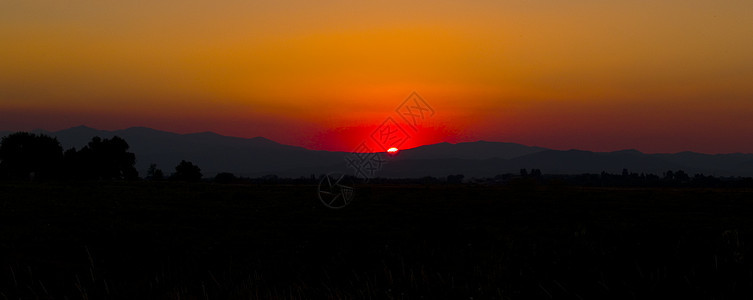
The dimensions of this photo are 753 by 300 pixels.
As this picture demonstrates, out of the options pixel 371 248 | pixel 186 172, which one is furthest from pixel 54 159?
pixel 371 248

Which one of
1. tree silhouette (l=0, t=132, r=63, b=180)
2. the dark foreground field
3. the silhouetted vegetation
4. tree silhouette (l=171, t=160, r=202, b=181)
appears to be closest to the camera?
the dark foreground field

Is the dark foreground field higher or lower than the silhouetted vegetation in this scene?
lower

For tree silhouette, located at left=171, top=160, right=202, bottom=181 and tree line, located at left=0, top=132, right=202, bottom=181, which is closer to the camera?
tree line, located at left=0, top=132, right=202, bottom=181

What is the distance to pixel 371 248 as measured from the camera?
9.58 meters

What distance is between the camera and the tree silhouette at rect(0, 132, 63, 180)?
92.1 meters

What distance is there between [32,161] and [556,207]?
95065 mm

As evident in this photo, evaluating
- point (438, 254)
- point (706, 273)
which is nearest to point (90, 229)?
point (438, 254)

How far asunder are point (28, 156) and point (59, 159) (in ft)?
15.8

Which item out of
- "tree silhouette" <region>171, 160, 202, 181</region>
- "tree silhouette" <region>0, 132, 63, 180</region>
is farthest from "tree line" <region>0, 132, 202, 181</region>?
"tree silhouette" <region>171, 160, 202, 181</region>

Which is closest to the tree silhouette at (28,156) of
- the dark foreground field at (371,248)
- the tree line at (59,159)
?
the tree line at (59,159)

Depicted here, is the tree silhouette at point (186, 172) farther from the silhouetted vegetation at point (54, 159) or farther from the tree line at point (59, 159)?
the silhouetted vegetation at point (54, 159)

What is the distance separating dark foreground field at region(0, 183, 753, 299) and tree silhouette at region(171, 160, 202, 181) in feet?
229

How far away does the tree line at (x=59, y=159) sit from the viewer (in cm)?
9244

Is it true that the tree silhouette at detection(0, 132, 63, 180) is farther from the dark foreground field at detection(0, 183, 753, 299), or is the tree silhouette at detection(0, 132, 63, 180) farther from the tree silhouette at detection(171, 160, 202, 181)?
the dark foreground field at detection(0, 183, 753, 299)
